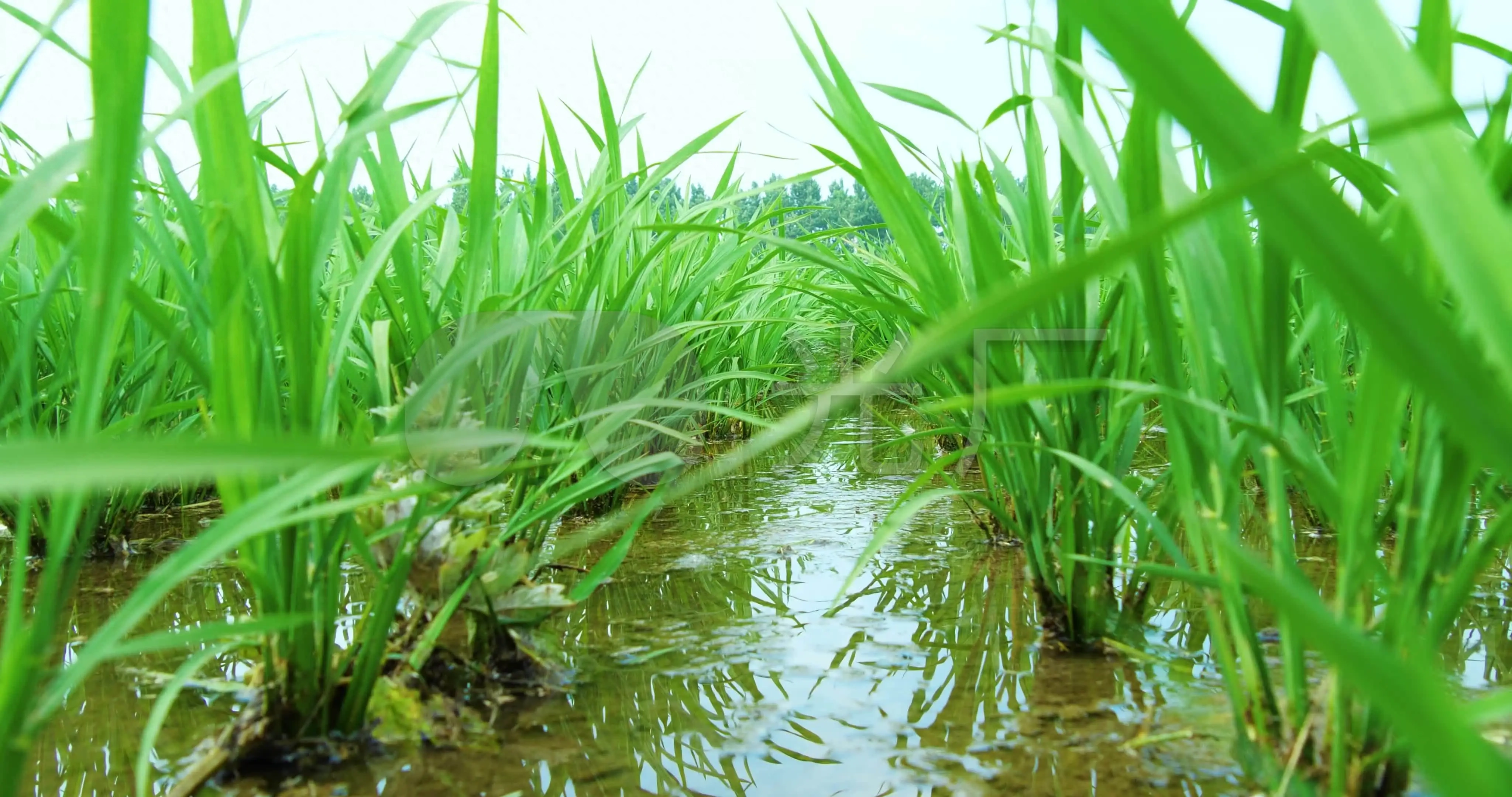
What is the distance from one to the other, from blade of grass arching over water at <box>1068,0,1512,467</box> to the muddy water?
44 cm

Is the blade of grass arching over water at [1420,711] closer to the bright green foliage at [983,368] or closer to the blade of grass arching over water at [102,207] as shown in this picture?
the bright green foliage at [983,368]

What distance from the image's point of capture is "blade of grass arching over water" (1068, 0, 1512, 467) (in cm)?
28

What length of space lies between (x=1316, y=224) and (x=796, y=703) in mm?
637

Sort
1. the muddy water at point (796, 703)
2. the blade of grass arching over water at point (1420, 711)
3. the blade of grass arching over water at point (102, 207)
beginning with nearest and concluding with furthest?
the blade of grass arching over water at point (1420, 711), the blade of grass arching over water at point (102, 207), the muddy water at point (796, 703)

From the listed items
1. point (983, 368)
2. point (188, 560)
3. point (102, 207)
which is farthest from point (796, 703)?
point (102, 207)

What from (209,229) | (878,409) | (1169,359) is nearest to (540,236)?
(209,229)

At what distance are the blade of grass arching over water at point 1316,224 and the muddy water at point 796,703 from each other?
44 cm

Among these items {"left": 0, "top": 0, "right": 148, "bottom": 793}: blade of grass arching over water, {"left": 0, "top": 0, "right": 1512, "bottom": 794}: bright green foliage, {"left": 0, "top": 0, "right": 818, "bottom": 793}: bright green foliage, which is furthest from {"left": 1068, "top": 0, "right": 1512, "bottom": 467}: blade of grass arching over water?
{"left": 0, "top": 0, "right": 148, "bottom": 793}: blade of grass arching over water

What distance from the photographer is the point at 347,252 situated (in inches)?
44.9

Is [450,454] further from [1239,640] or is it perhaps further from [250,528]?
[1239,640]

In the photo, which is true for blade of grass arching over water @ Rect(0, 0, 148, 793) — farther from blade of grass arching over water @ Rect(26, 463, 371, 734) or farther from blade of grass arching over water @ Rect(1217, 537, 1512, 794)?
blade of grass arching over water @ Rect(1217, 537, 1512, 794)

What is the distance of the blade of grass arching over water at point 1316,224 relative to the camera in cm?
28

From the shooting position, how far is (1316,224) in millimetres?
281

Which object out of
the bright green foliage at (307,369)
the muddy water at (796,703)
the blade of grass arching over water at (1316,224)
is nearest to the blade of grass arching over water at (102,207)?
the bright green foliage at (307,369)
